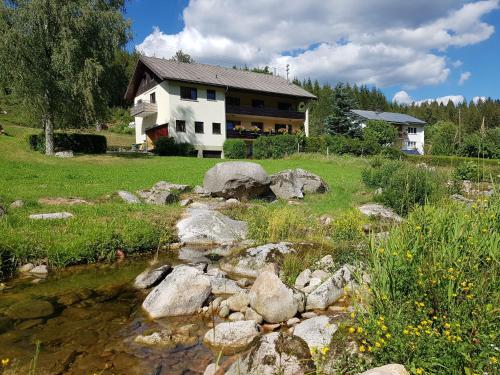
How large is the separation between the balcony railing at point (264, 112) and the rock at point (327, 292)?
116ft

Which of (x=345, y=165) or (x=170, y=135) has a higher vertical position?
(x=170, y=135)

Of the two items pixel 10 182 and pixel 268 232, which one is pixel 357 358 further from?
pixel 10 182

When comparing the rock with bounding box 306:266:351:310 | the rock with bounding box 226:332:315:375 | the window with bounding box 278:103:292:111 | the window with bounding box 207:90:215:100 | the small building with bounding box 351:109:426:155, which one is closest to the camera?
the rock with bounding box 226:332:315:375

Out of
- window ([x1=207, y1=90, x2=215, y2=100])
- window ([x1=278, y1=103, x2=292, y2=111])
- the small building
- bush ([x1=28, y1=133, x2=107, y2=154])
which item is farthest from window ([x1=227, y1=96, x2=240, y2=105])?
the small building

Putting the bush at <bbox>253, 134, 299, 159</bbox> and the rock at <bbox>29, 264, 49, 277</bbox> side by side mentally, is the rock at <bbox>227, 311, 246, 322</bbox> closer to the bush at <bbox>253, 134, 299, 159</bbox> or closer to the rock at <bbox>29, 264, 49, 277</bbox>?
the rock at <bbox>29, 264, 49, 277</bbox>

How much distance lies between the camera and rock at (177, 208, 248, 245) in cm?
1075

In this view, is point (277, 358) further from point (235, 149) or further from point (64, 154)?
point (235, 149)

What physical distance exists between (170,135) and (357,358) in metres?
34.2

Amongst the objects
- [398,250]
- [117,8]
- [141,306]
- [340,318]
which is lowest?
[141,306]

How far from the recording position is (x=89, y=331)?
226 inches

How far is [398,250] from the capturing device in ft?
13.4

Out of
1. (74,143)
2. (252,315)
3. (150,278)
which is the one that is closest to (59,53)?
(74,143)

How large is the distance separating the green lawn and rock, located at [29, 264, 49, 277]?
9.3 inches

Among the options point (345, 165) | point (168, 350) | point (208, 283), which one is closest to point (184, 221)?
point (208, 283)
